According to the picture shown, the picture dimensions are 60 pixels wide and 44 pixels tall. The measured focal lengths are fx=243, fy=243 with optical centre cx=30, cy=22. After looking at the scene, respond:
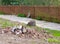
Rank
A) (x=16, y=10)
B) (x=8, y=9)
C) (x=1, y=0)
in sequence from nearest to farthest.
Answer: (x=16, y=10)
(x=8, y=9)
(x=1, y=0)

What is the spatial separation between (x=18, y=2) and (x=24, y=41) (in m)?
24.0

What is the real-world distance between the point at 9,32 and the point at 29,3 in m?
18.3

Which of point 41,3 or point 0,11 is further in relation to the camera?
point 0,11

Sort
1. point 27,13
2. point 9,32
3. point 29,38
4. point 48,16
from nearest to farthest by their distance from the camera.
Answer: point 29,38
point 9,32
point 48,16
point 27,13

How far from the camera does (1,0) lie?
116 ft

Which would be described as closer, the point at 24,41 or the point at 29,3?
the point at 24,41

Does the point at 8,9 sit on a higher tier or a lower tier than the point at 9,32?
lower

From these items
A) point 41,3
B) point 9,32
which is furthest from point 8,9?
point 9,32

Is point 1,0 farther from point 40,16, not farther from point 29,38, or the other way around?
point 29,38

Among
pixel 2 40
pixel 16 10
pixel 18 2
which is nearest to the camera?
pixel 2 40

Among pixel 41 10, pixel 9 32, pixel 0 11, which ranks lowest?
pixel 0 11

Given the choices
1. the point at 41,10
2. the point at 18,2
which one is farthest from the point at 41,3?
the point at 18,2

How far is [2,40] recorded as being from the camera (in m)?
8.97

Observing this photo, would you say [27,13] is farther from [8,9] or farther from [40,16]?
[8,9]
